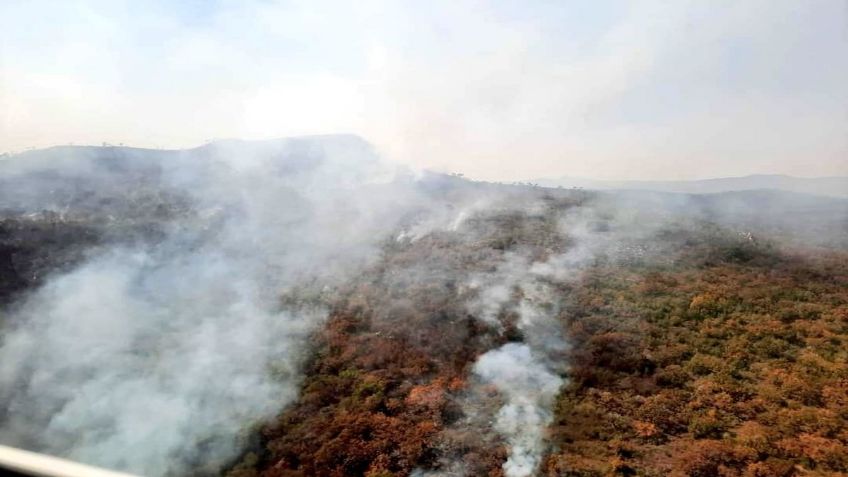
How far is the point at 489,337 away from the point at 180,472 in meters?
10.2

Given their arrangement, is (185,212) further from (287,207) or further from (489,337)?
(489,337)

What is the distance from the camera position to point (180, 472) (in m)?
13.9

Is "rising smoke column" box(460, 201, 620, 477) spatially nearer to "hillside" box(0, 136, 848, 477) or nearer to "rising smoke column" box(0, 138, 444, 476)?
"hillside" box(0, 136, 848, 477)

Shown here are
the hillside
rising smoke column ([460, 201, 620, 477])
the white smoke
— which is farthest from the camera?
rising smoke column ([460, 201, 620, 477])

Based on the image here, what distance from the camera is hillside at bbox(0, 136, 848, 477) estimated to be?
1395cm

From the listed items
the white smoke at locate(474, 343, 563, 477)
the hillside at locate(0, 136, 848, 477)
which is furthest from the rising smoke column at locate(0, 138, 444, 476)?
the white smoke at locate(474, 343, 563, 477)

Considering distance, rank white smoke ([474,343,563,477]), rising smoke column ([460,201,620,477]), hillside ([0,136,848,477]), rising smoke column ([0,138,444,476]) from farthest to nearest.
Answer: rising smoke column ([0,138,444,476]) → rising smoke column ([460,201,620,477]) → hillside ([0,136,848,477]) → white smoke ([474,343,563,477])

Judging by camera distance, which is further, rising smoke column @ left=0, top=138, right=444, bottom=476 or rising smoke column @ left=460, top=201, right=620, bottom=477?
rising smoke column @ left=0, top=138, right=444, bottom=476

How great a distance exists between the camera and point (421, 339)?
18.9m

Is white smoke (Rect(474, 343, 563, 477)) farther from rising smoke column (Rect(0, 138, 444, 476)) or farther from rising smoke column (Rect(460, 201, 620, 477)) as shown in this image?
rising smoke column (Rect(0, 138, 444, 476))

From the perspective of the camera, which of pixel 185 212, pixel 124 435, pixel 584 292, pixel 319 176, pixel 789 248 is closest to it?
pixel 124 435

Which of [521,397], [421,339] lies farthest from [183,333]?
[521,397]

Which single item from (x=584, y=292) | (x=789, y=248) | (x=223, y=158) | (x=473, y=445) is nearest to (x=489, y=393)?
(x=473, y=445)

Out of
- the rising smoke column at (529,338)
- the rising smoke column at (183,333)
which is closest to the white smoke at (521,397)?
the rising smoke column at (529,338)
